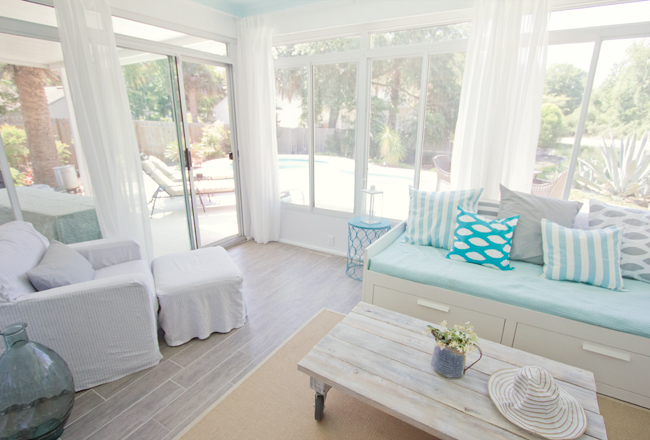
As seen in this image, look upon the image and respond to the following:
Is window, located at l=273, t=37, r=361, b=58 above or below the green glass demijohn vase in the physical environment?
above

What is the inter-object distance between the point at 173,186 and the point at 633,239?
3794mm

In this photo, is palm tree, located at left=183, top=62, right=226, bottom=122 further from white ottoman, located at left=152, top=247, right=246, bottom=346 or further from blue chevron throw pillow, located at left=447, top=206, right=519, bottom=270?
blue chevron throw pillow, located at left=447, top=206, right=519, bottom=270

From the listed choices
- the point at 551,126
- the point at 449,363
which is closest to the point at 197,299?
the point at 449,363

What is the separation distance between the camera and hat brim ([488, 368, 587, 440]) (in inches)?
44.8

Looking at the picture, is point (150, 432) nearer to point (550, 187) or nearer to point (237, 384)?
point (237, 384)

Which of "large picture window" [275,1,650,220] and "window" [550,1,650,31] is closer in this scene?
"window" [550,1,650,31]

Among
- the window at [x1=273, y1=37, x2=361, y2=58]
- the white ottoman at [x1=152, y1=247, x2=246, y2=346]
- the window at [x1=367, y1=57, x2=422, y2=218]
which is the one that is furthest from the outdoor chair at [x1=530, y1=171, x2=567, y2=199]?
the white ottoman at [x1=152, y1=247, x2=246, y2=346]

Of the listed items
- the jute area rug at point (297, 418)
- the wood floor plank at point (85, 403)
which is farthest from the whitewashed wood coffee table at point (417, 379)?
the wood floor plank at point (85, 403)

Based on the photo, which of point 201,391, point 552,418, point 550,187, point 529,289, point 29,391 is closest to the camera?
point 552,418

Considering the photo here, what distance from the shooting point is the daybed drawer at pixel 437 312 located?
1.97 m

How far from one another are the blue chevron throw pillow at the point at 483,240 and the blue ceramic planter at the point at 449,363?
1.06 m

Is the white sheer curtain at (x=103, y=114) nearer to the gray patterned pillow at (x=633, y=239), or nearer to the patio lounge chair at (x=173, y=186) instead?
the patio lounge chair at (x=173, y=186)

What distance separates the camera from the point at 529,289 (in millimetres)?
1927

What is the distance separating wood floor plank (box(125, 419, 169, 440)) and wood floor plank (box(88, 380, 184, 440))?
3 cm
